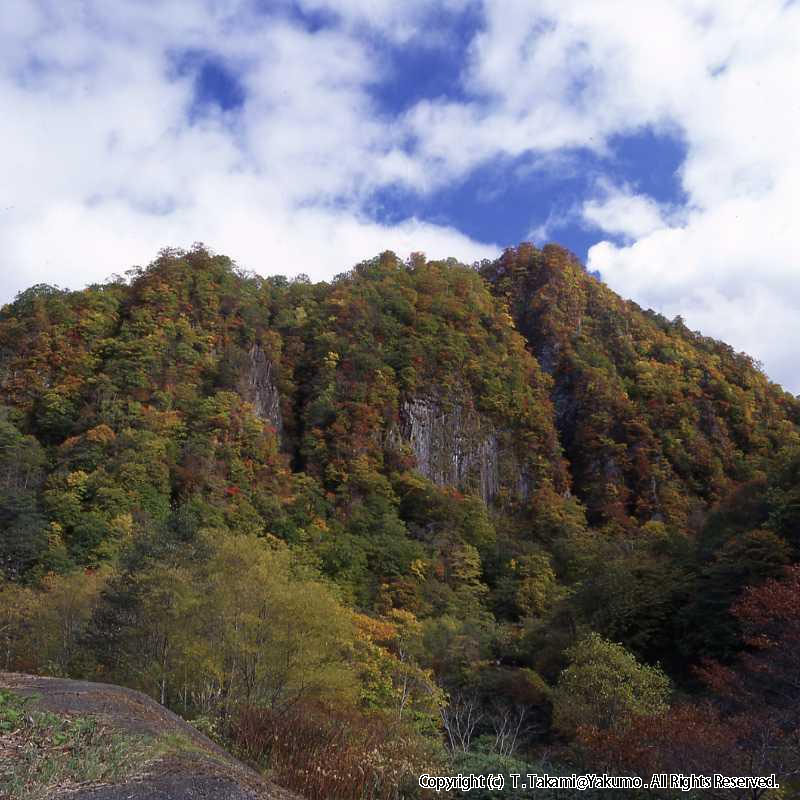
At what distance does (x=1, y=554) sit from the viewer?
34969 mm

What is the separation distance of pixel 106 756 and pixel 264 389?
57.1m

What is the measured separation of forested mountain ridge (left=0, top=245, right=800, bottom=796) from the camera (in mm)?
21000

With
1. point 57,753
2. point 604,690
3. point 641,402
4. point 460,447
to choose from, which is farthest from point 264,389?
point 57,753

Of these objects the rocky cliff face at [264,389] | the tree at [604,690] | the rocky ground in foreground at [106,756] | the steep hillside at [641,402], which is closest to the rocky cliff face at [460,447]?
the steep hillside at [641,402]

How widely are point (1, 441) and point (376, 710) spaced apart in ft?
117

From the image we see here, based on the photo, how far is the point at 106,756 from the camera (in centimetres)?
695

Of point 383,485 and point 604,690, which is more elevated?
point 383,485

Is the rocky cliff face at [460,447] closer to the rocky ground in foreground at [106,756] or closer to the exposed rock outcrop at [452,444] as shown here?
the exposed rock outcrop at [452,444]

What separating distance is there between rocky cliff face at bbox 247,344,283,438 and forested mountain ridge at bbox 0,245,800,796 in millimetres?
331

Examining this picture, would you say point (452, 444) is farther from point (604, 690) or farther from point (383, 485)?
point (604, 690)

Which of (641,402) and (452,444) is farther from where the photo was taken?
(641,402)

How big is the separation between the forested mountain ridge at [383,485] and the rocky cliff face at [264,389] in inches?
13.0

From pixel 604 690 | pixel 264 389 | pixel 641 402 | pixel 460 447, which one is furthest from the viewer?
pixel 641 402

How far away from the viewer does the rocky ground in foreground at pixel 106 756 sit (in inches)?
246
